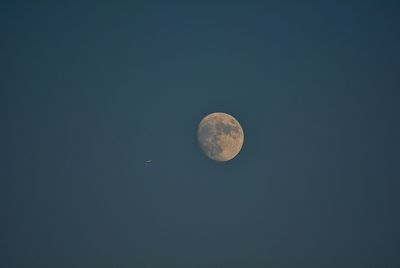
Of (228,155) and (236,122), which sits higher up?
(236,122)

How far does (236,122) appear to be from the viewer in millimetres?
35781

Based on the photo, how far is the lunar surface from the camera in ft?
113

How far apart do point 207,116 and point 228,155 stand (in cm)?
404

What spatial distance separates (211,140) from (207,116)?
262cm

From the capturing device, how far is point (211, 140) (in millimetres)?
34719

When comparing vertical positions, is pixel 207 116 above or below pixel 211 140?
above

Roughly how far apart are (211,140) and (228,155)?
6.88ft

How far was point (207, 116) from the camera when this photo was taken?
36188mm

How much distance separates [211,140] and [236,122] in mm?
2970

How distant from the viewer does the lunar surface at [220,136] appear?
113 ft

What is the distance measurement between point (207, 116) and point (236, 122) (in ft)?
8.79

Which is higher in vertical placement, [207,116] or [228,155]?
[207,116]

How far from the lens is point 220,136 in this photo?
3444 cm
